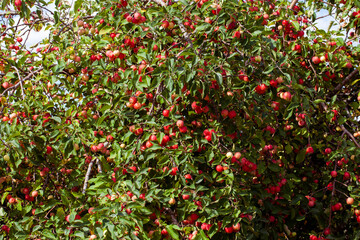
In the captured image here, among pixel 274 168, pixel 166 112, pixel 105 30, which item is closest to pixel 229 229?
pixel 274 168

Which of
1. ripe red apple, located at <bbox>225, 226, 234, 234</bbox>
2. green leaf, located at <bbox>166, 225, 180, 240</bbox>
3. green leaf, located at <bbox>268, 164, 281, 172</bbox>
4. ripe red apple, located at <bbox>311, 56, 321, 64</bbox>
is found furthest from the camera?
ripe red apple, located at <bbox>311, 56, 321, 64</bbox>

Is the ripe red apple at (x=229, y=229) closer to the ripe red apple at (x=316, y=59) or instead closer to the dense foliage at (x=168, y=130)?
the dense foliage at (x=168, y=130)

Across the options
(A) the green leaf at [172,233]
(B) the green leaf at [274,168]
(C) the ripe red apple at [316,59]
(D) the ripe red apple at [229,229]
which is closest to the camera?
(A) the green leaf at [172,233]

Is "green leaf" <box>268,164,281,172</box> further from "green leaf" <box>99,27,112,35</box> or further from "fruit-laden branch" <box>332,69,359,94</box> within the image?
"green leaf" <box>99,27,112,35</box>

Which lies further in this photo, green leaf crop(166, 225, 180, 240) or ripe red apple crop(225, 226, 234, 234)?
ripe red apple crop(225, 226, 234, 234)

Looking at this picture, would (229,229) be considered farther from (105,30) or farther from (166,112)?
(105,30)

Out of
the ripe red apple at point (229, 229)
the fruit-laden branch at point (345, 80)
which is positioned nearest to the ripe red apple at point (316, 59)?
the fruit-laden branch at point (345, 80)

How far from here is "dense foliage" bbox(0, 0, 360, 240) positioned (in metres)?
2.29

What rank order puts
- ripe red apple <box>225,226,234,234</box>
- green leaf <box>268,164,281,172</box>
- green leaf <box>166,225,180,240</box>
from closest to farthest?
green leaf <box>166,225,180,240</box>, ripe red apple <box>225,226,234,234</box>, green leaf <box>268,164,281,172</box>

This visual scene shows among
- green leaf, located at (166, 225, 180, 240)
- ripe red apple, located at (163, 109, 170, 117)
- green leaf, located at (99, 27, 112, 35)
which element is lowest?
green leaf, located at (166, 225, 180, 240)

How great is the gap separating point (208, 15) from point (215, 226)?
4.71ft

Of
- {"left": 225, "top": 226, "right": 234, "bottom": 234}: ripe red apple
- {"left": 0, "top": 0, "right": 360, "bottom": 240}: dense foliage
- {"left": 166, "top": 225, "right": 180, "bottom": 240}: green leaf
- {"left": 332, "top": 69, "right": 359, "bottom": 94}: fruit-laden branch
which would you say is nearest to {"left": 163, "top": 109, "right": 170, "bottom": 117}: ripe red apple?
{"left": 0, "top": 0, "right": 360, "bottom": 240}: dense foliage

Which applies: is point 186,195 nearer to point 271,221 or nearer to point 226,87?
Answer: point 226,87

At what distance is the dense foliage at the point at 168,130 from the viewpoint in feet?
7.50
